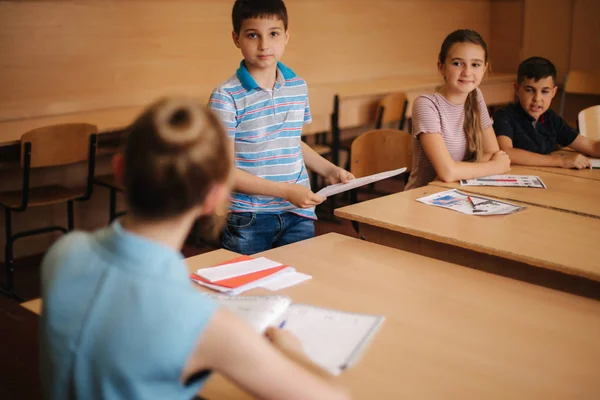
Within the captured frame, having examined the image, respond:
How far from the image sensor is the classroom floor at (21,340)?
2701 mm

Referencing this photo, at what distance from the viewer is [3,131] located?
3.59 metres

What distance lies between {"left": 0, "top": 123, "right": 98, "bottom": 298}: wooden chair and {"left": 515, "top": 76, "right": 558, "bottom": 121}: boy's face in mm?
2212

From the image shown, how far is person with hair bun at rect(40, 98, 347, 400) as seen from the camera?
0.94 metres

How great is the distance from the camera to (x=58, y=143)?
352 cm

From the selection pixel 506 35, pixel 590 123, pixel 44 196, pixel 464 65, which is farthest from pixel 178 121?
pixel 506 35

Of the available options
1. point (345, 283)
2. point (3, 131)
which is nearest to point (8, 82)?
point (3, 131)

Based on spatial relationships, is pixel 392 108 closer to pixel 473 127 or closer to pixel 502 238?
pixel 473 127

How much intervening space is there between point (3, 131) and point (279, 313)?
Result: 2686mm

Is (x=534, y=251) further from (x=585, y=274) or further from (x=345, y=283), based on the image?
(x=345, y=283)

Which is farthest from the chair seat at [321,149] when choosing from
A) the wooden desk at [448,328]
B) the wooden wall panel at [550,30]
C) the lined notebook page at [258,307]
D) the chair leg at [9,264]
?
the lined notebook page at [258,307]

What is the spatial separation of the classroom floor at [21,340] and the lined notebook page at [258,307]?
116cm

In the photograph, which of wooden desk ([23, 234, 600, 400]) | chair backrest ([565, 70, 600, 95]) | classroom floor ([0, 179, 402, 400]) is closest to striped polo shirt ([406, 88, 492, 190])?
wooden desk ([23, 234, 600, 400])

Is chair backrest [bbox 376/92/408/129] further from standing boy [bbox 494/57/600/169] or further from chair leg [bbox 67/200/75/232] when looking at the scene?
chair leg [bbox 67/200/75/232]

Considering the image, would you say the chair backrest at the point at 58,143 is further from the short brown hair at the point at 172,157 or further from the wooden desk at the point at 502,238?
the short brown hair at the point at 172,157
